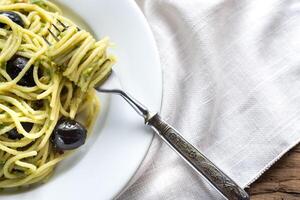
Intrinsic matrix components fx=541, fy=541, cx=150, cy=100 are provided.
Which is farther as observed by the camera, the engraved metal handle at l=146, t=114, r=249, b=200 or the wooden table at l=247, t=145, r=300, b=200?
the wooden table at l=247, t=145, r=300, b=200

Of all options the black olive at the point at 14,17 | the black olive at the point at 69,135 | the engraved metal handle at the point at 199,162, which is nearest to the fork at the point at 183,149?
the engraved metal handle at the point at 199,162

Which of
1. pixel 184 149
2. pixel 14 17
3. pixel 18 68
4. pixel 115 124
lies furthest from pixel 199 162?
pixel 14 17

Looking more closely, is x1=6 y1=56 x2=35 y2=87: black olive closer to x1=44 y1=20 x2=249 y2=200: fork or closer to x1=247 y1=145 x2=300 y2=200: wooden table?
x1=44 y1=20 x2=249 y2=200: fork

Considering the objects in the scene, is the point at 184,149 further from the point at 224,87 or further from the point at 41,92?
the point at 41,92

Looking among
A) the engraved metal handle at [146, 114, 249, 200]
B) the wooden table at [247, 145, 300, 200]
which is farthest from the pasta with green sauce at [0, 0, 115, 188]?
the wooden table at [247, 145, 300, 200]

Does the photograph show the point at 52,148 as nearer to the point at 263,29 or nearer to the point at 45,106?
the point at 45,106

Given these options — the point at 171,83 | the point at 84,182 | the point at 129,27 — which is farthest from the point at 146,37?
the point at 84,182
